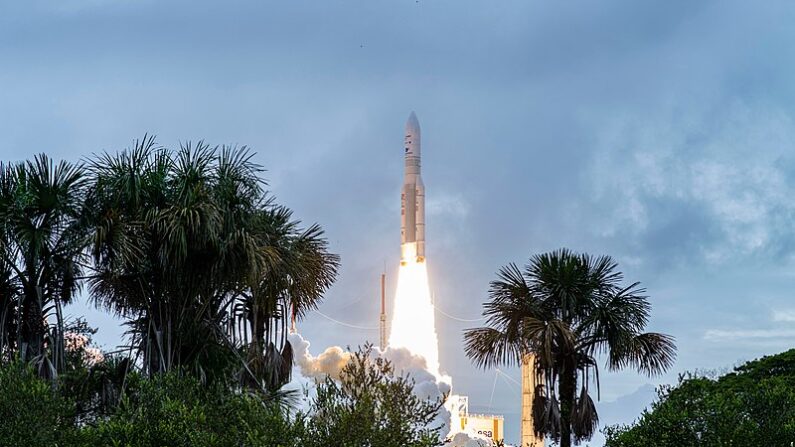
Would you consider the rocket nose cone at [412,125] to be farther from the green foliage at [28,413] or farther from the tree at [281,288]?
the green foliage at [28,413]

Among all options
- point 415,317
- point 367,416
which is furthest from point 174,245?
point 415,317

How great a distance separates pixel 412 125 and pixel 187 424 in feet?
195

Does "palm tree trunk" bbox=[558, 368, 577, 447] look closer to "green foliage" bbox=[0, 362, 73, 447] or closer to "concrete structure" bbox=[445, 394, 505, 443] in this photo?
"green foliage" bbox=[0, 362, 73, 447]

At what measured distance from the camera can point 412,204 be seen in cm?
7981

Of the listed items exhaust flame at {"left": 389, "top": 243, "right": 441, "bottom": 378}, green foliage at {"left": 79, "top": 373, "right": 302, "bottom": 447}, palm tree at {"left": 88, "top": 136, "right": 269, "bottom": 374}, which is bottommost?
green foliage at {"left": 79, "top": 373, "right": 302, "bottom": 447}

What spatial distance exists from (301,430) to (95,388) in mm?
11818

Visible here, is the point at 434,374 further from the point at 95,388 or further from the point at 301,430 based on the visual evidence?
the point at 301,430

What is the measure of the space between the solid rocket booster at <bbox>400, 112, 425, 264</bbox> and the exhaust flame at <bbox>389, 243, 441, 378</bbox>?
4.31 feet

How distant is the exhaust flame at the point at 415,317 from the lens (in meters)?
72.7

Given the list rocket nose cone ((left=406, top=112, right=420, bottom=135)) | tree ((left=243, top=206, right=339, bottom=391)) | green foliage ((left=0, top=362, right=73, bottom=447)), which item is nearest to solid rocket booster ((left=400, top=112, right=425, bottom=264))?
rocket nose cone ((left=406, top=112, right=420, bottom=135))

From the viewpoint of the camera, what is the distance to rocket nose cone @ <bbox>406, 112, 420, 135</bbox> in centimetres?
8069

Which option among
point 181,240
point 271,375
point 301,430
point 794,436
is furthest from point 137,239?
point 794,436

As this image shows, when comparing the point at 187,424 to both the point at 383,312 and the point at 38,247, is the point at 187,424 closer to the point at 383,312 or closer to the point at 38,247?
the point at 38,247

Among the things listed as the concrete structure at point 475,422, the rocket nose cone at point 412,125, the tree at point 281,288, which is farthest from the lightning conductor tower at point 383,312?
the tree at point 281,288
